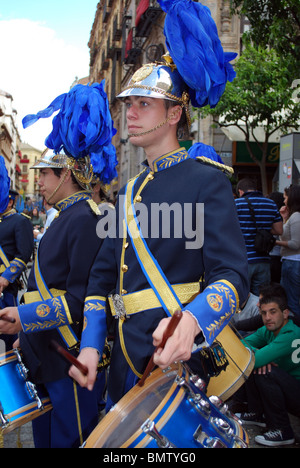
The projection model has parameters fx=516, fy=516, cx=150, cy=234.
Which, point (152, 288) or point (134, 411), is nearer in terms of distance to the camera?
point (134, 411)

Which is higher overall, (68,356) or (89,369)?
(68,356)

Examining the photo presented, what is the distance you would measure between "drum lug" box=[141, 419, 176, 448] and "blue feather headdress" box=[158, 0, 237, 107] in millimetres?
1245

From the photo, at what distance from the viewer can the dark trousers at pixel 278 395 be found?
421cm

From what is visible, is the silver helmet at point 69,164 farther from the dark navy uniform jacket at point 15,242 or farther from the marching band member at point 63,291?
the dark navy uniform jacket at point 15,242

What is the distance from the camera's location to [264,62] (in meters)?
13.0

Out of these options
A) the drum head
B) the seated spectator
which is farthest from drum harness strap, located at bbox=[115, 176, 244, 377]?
the seated spectator

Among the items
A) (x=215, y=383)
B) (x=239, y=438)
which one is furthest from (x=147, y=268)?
(x=239, y=438)

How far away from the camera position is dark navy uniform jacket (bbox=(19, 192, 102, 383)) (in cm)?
255

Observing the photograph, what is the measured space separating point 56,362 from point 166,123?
141 cm

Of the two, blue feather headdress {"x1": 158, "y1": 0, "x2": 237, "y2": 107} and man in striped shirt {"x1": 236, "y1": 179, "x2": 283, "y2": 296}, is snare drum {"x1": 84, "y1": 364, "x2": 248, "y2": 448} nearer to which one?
blue feather headdress {"x1": 158, "y1": 0, "x2": 237, "y2": 107}

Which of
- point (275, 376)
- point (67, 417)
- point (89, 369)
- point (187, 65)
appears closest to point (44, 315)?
point (67, 417)

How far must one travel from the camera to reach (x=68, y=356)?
154 centimetres

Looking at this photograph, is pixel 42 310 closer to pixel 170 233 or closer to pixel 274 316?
pixel 170 233

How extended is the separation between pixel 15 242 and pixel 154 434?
4.42 meters
